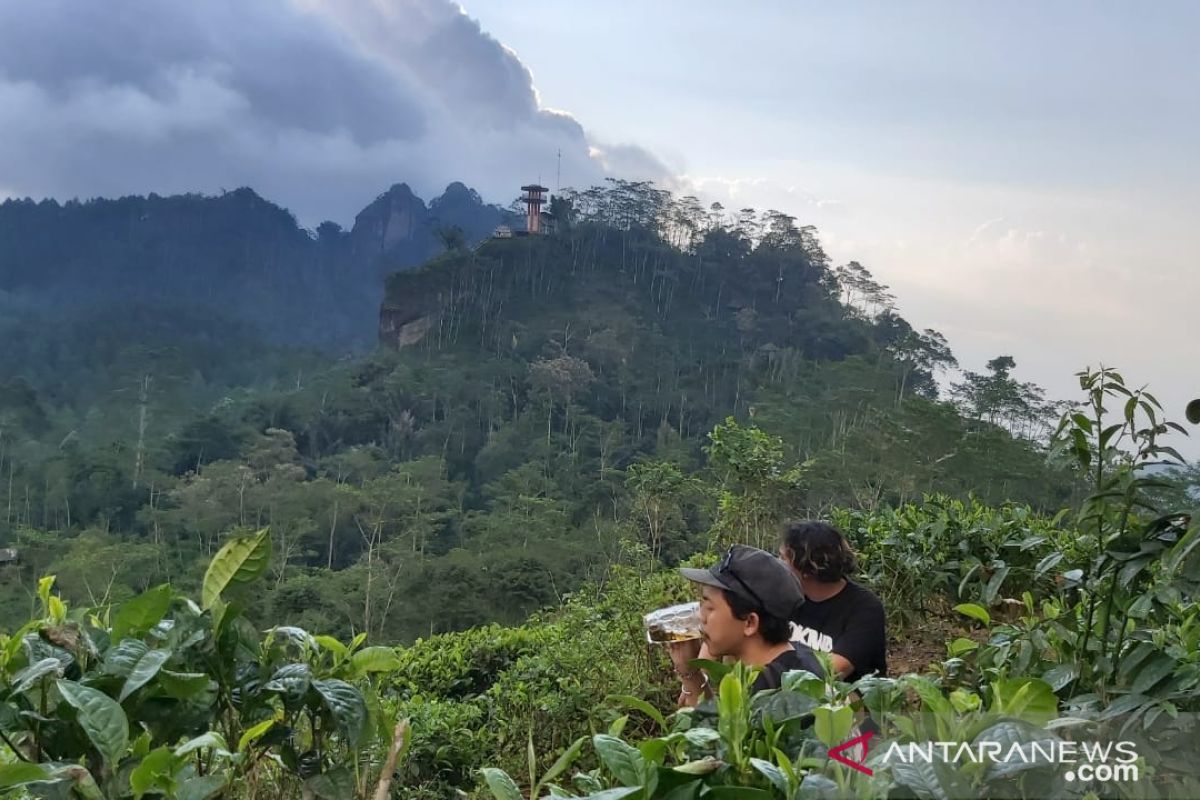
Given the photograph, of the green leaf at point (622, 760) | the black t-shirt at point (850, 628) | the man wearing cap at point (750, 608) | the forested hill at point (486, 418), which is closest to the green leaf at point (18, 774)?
the green leaf at point (622, 760)

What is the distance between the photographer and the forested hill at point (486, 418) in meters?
12.2

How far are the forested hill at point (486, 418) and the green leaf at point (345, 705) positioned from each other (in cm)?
226

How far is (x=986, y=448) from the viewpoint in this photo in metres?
12.7

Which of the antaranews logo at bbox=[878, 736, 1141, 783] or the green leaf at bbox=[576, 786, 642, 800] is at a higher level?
the antaranews logo at bbox=[878, 736, 1141, 783]

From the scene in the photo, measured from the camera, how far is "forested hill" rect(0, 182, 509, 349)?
128 feet

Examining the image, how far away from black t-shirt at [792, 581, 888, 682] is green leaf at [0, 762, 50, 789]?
1186 mm

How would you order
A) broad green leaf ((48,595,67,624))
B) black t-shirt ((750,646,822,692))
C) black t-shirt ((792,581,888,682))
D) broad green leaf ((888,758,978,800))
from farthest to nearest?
1. black t-shirt ((792,581,888,682))
2. black t-shirt ((750,646,822,692))
3. broad green leaf ((48,595,67,624))
4. broad green leaf ((888,758,978,800))

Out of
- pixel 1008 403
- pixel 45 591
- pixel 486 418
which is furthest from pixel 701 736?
pixel 486 418

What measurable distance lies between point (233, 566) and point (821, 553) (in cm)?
108

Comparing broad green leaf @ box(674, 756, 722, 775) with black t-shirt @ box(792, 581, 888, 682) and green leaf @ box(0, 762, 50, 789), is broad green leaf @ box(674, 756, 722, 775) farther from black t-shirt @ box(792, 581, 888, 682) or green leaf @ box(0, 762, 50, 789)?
black t-shirt @ box(792, 581, 888, 682)

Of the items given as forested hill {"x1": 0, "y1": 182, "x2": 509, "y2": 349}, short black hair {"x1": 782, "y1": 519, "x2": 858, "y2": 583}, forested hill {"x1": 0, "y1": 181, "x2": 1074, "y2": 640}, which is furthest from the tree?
forested hill {"x1": 0, "y1": 182, "x2": 509, "y2": 349}

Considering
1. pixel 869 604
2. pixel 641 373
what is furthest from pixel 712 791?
pixel 641 373

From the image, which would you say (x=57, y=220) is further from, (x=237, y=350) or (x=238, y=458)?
(x=238, y=458)

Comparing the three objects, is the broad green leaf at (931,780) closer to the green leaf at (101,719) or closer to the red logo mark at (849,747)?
the red logo mark at (849,747)
